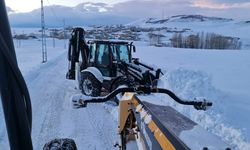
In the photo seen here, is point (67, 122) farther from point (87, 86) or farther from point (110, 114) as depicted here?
point (87, 86)

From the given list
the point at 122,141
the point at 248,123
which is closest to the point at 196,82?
the point at 248,123

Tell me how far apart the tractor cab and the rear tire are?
1.60 ft

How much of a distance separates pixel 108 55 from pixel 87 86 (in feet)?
3.83

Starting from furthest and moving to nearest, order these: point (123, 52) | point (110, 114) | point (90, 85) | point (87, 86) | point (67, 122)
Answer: point (123, 52) → point (87, 86) → point (90, 85) → point (110, 114) → point (67, 122)

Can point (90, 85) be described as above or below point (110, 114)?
above

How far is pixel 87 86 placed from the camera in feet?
38.3

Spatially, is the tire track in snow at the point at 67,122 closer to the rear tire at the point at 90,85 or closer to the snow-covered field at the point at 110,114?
the snow-covered field at the point at 110,114

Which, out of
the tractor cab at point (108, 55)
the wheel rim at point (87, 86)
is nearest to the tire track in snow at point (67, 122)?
the wheel rim at point (87, 86)

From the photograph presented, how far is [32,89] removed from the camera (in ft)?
42.2

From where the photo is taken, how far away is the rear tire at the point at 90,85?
37.2 ft

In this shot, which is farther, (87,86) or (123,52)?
(123,52)

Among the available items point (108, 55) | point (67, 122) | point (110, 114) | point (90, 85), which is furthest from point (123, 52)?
point (67, 122)

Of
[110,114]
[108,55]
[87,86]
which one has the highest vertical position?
[108,55]

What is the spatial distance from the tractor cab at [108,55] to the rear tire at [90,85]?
0.49 m
